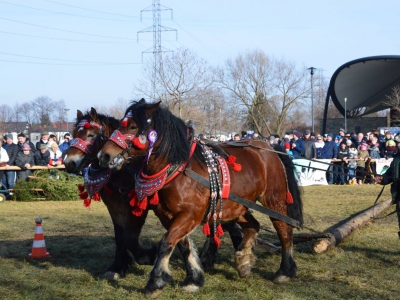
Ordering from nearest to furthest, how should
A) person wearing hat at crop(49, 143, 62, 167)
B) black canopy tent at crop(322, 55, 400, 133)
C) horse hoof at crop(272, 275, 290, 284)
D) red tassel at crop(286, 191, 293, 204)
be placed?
horse hoof at crop(272, 275, 290, 284), red tassel at crop(286, 191, 293, 204), person wearing hat at crop(49, 143, 62, 167), black canopy tent at crop(322, 55, 400, 133)

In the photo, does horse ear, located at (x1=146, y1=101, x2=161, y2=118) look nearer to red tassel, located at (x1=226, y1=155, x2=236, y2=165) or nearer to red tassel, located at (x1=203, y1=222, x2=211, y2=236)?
red tassel, located at (x1=226, y1=155, x2=236, y2=165)

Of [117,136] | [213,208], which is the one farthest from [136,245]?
[117,136]

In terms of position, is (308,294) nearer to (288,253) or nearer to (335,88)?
(288,253)

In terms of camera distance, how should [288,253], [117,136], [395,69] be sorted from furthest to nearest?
1. [395,69]
2. [288,253]
3. [117,136]

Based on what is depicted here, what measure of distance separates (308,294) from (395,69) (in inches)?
1645

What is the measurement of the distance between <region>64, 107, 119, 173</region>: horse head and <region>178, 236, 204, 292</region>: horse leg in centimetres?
150

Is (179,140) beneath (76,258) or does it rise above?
above

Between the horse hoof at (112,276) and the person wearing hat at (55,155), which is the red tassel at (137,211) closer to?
the horse hoof at (112,276)

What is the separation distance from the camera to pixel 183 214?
564 centimetres

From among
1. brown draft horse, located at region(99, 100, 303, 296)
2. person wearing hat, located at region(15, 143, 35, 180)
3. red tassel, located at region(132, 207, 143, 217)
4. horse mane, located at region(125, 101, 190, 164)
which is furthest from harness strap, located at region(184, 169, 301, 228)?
person wearing hat, located at region(15, 143, 35, 180)

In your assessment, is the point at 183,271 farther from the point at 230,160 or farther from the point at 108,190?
the point at 230,160

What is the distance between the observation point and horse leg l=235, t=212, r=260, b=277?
253 inches

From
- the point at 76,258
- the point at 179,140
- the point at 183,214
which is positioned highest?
the point at 179,140

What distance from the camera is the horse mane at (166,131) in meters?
5.67
